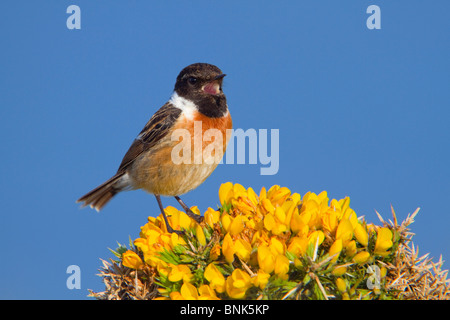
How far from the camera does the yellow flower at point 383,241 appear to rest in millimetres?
3988

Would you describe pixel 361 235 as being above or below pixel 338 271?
above

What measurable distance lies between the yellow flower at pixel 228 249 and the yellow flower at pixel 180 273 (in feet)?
1.12

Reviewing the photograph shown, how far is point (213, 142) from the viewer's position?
20.7 ft

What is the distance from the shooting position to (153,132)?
6.61 m

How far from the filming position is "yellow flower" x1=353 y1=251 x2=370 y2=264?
153 inches

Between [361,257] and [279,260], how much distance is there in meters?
0.71

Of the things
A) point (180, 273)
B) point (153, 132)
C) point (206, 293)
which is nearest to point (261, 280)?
point (206, 293)

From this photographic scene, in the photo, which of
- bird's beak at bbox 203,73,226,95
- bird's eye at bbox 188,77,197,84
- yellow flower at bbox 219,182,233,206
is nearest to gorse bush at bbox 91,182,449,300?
yellow flower at bbox 219,182,233,206

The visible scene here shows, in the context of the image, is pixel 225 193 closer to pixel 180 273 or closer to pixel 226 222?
pixel 226 222

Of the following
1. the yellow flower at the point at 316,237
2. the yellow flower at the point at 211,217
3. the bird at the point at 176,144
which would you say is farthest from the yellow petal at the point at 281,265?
the bird at the point at 176,144
